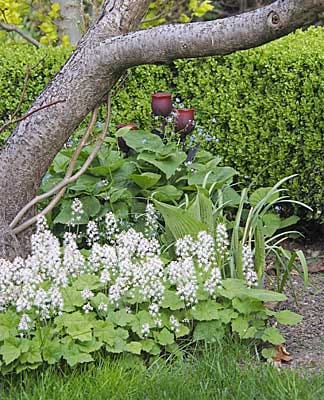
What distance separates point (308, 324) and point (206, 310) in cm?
71

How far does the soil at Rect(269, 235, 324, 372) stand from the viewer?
150 inches

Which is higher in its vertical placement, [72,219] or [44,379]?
[72,219]

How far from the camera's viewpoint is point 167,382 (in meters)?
3.37

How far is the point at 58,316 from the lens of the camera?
3.55 metres

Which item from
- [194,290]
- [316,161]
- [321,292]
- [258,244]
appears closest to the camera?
[194,290]

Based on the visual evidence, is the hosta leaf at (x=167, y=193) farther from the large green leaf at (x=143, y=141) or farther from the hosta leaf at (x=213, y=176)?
the large green leaf at (x=143, y=141)

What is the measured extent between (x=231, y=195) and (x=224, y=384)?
1660 millimetres

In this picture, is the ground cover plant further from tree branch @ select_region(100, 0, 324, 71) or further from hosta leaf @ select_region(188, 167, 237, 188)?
tree branch @ select_region(100, 0, 324, 71)

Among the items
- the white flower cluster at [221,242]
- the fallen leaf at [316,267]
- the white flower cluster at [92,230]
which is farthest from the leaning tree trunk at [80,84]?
the fallen leaf at [316,267]

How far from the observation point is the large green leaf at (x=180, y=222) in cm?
406

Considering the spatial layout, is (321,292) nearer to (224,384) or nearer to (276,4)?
(224,384)

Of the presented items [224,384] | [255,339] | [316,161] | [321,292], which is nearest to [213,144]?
→ [316,161]

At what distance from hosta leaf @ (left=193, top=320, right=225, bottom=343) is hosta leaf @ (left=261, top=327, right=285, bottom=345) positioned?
0.19 m

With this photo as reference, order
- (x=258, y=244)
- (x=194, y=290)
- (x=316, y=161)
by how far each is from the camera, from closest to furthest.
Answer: (x=194, y=290)
(x=258, y=244)
(x=316, y=161)
